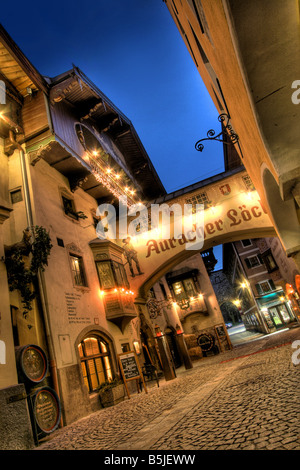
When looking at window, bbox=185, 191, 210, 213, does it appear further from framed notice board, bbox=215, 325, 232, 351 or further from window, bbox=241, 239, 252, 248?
A: window, bbox=241, 239, 252, 248

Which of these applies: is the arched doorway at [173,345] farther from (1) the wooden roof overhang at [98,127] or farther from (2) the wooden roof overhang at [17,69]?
(2) the wooden roof overhang at [17,69]

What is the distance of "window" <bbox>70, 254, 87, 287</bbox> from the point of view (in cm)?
1214

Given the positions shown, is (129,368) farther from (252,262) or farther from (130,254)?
(252,262)

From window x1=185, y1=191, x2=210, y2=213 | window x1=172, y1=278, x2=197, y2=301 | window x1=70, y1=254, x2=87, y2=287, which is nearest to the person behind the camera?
window x1=70, y1=254, x2=87, y2=287

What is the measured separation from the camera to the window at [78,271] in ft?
39.8

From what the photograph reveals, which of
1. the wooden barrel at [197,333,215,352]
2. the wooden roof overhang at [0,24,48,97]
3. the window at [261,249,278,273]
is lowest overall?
the wooden barrel at [197,333,215,352]

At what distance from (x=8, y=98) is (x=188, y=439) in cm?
1388

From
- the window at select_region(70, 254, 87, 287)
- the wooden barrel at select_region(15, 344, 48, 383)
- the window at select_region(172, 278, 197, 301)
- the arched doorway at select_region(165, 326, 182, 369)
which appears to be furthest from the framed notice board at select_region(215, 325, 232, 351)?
the wooden barrel at select_region(15, 344, 48, 383)

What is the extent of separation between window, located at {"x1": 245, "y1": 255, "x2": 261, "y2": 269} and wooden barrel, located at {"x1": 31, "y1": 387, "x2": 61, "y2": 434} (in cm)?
3234

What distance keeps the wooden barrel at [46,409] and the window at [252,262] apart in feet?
106

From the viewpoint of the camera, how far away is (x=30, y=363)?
756 cm

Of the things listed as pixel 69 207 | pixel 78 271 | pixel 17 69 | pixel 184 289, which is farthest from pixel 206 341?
pixel 17 69

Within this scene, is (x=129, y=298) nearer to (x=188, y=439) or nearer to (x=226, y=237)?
(x=226, y=237)

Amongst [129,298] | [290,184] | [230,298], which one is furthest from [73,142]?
[230,298]
